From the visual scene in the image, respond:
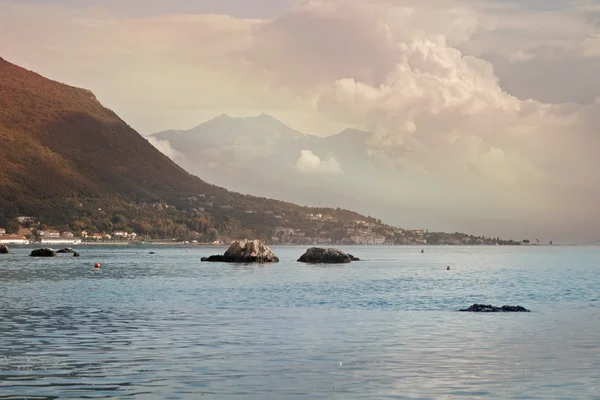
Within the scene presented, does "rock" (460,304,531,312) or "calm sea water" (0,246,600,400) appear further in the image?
"rock" (460,304,531,312)

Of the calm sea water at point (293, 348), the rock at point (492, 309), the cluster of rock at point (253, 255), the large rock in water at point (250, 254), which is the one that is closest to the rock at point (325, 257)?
the cluster of rock at point (253, 255)

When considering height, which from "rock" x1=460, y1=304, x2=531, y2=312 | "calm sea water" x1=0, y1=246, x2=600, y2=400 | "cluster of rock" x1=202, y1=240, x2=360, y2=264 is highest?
"cluster of rock" x1=202, y1=240, x2=360, y2=264

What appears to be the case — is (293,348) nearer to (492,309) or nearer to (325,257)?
(492,309)

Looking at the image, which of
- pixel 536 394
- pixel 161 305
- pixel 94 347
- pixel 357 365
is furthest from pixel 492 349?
pixel 161 305

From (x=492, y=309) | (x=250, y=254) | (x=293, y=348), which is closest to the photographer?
(x=293, y=348)

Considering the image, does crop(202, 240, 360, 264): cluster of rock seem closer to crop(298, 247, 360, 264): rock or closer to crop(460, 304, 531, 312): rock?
crop(298, 247, 360, 264): rock

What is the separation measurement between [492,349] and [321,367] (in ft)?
30.1

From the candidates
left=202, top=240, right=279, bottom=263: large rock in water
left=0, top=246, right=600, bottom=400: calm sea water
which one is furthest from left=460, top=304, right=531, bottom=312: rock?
left=202, top=240, right=279, bottom=263: large rock in water

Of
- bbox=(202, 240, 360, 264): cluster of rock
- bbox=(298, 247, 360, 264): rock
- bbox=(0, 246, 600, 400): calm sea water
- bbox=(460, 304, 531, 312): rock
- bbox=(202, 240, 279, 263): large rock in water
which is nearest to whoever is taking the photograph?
bbox=(0, 246, 600, 400): calm sea water

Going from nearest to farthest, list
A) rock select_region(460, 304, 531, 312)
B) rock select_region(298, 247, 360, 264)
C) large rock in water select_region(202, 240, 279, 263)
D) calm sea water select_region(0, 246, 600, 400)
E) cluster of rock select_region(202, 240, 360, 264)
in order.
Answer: calm sea water select_region(0, 246, 600, 400) < rock select_region(460, 304, 531, 312) < large rock in water select_region(202, 240, 279, 263) < cluster of rock select_region(202, 240, 360, 264) < rock select_region(298, 247, 360, 264)

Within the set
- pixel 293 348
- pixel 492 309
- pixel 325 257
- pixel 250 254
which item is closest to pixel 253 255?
pixel 250 254

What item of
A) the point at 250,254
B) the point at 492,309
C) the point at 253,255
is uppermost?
the point at 250,254

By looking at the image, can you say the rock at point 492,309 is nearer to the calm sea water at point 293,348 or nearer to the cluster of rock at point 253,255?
the calm sea water at point 293,348

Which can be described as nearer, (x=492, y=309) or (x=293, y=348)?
(x=293, y=348)
